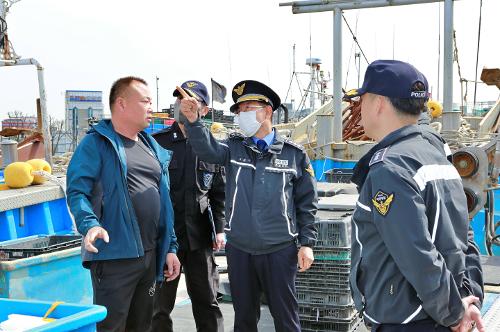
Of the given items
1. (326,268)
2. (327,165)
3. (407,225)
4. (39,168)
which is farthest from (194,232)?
(327,165)

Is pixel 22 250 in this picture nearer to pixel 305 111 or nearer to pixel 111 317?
pixel 111 317

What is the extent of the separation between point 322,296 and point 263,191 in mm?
1108

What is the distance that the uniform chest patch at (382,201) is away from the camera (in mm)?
1953

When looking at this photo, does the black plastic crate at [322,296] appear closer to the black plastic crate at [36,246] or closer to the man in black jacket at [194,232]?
the man in black jacket at [194,232]

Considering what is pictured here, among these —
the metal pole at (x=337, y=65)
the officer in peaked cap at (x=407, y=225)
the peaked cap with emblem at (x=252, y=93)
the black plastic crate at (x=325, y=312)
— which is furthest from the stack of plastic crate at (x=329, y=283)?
the metal pole at (x=337, y=65)

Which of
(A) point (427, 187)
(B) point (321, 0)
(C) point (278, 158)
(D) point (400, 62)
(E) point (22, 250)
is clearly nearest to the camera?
(A) point (427, 187)

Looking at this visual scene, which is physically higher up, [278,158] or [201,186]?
[278,158]

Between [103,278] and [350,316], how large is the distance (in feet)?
6.14

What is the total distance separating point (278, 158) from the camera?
351cm

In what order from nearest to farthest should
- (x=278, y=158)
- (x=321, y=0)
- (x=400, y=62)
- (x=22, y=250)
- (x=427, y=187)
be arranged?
(x=427, y=187), (x=400, y=62), (x=278, y=158), (x=22, y=250), (x=321, y=0)

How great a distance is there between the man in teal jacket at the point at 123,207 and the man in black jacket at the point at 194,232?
1.94 ft

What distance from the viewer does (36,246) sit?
484 cm

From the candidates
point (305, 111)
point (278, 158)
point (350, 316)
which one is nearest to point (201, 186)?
point (278, 158)

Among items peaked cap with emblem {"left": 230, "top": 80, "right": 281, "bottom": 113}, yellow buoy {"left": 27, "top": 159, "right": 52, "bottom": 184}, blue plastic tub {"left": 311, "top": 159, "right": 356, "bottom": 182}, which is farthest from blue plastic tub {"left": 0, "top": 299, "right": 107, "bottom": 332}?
blue plastic tub {"left": 311, "top": 159, "right": 356, "bottom": 182}
